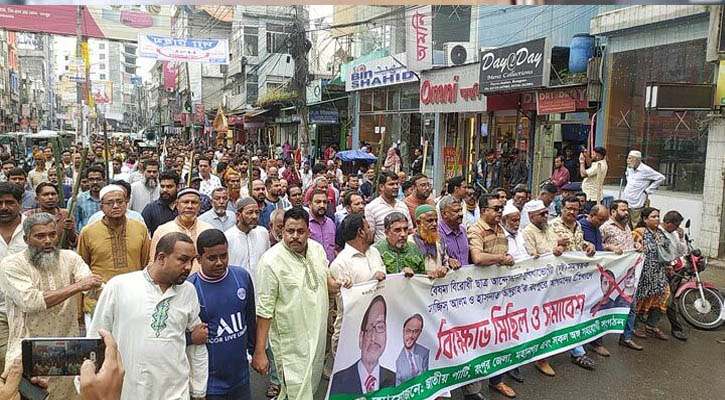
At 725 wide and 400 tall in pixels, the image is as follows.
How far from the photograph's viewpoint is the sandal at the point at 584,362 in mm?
5609

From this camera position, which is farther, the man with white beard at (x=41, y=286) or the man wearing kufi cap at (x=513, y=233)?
the man wearing kufi cap at (x=513, y=233)

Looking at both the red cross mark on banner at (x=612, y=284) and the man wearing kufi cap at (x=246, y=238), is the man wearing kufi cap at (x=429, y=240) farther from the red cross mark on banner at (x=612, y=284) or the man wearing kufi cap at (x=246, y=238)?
the red cross mark on banner at (x=612, y=284)

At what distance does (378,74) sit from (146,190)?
13.7 meters

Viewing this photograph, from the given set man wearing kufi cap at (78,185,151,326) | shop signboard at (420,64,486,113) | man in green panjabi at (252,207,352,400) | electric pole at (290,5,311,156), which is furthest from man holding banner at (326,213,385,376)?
electric pole at (290,5,311,156)

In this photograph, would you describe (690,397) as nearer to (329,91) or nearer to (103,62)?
(329,91)

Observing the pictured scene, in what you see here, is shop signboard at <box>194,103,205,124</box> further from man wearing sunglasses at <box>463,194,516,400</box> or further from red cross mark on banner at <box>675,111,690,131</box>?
man wearing sunglasses at <box>463,194,516,400</box>

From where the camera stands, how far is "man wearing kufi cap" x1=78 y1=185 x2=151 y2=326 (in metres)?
4.34

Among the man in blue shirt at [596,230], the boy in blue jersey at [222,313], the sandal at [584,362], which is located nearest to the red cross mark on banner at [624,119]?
the man in blue shirt at [596,230]

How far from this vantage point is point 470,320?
488 centimetres

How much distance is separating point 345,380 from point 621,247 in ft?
12.3

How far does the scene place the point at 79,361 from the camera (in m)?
1.85

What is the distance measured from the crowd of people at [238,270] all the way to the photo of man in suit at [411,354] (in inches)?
10.7

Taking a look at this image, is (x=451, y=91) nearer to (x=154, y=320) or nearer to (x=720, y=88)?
(x=720, y=88)

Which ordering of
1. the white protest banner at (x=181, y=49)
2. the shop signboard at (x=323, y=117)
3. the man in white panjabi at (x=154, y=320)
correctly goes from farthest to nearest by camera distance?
the shop signboard at (x=323, y=117), the white protest banner at (x=181, y=49), the man in white panjabi at (x=154, y=320)
